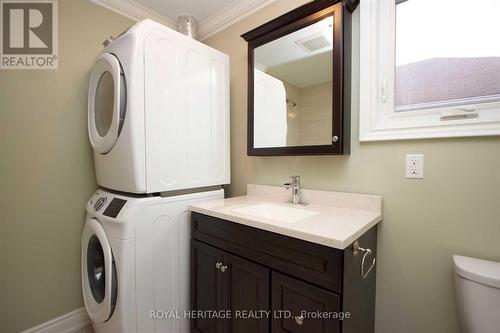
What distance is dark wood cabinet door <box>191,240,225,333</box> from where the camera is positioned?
4.13 feet

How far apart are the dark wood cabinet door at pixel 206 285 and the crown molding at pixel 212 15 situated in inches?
70.9

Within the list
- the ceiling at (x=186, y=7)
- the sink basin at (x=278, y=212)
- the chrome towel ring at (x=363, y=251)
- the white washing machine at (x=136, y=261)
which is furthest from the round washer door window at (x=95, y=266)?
the ceiling at (x=186, y=7)

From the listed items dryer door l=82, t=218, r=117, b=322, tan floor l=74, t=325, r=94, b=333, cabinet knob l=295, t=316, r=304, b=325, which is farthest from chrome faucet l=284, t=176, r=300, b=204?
tan floor l=74, t=325, r=94, b=333

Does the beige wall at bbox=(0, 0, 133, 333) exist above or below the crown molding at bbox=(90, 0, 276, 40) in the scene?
below

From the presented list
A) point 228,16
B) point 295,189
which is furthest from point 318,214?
point 228,16

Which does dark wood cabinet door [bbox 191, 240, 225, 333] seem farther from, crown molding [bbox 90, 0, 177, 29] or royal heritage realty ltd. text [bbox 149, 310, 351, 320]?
crown molding [bbox 90, 0, 177, 29]

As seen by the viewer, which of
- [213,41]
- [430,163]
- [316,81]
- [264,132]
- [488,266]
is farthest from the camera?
[213,41]

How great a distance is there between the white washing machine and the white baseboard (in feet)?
1.33

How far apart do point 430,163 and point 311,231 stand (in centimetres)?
70

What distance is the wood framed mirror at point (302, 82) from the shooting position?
1264 millimetres

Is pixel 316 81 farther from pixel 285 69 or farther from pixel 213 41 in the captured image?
pixel 213 41

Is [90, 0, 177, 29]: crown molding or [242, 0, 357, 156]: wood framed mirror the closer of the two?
[242, 0, 357, 156]: wood framed mirror

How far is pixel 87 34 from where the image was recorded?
1.66 meters

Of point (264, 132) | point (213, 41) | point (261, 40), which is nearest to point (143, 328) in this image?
point (264, 132)
